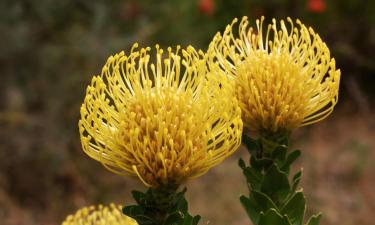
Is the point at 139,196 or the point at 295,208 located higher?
the point at 139,196

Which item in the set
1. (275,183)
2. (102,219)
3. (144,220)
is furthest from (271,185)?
(102,219)

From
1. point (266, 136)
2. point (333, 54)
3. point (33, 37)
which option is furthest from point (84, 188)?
point (266, 136)

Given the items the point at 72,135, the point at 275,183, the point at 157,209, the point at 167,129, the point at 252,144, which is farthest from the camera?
the point at 72,135

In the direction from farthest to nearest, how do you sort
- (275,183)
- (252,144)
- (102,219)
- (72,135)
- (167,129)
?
(72,135) < (102,219) < (252,144) < (275,183) < (167,129)

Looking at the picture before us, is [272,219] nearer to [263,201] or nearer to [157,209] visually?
[263,201]

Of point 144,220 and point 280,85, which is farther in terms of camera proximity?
point 280,85

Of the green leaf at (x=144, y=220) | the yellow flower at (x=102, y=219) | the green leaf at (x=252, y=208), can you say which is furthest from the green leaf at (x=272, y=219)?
the yellow flower at (x=102, y=219)

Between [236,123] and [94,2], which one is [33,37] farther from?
[236,123]

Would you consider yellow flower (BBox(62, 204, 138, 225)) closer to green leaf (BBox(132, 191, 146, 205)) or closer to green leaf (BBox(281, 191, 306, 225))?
green leaf (BBox(132, 191, 146, 205))
